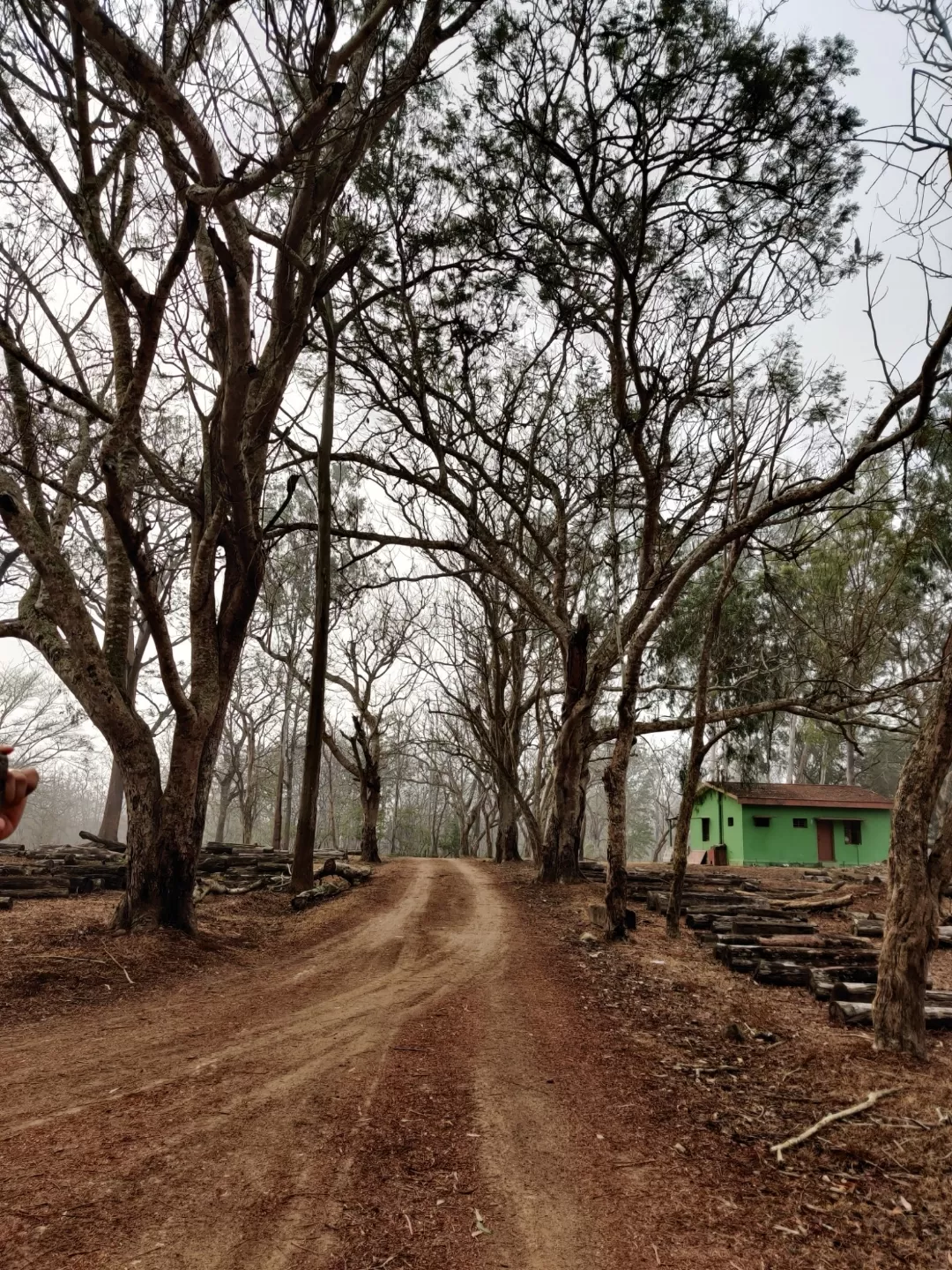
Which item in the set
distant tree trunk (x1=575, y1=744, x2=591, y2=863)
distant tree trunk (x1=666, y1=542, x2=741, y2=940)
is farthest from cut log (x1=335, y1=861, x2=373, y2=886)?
distant tree trunk (x1=666, y1=542, x2=741, y2=940)

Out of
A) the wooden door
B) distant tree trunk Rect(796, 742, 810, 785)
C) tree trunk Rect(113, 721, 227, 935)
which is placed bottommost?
the wooden door

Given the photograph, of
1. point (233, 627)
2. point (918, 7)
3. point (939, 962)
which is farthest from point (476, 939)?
point (918, 7)

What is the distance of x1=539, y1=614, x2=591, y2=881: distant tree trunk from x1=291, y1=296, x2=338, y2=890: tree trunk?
169 inches

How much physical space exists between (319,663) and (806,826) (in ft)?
79.2

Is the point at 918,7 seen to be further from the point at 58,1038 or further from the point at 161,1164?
the point at 58,1038

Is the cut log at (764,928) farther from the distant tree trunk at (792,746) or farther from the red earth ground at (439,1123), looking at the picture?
the distant tree trunk at (792,746)

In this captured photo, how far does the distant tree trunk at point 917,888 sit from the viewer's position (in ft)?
16.8

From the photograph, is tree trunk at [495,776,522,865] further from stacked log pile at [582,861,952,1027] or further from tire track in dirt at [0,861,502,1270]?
tire track in dirt at [0,861,502,1270]

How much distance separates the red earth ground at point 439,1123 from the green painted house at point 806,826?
2361cm

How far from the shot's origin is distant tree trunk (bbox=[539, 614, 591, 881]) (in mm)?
12805

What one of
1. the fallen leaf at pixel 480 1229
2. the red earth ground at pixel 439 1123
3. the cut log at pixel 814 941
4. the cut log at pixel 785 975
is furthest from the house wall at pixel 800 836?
the fallen leaf at pixel 480 1229

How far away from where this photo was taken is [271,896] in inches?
513

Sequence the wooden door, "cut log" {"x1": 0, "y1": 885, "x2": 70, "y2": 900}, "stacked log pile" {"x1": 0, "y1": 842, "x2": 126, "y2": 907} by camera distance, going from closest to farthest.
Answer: "cut log" {"x1": 0, "y1": 885, "x2": 70, "y2": 900} < "stacked log pile" {"x1": 0, "y1": 842, "x2": 126, "y2": 907} < the wooden door

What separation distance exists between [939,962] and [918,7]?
9.54m
